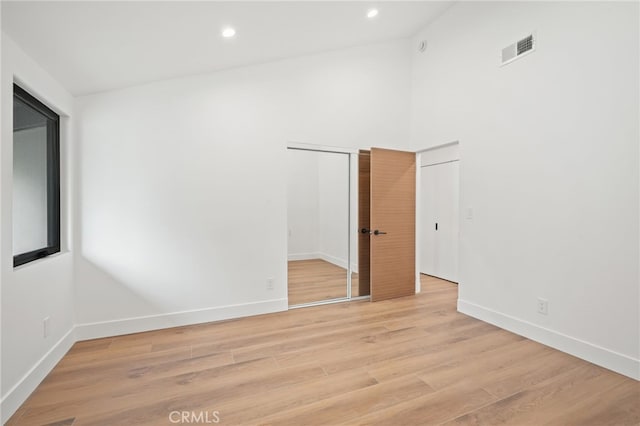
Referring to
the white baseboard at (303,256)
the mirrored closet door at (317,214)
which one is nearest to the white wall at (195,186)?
the mirrored closet door at (317,214)

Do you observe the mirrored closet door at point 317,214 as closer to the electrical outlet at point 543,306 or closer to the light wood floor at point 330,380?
the light wood floor at point 330,380

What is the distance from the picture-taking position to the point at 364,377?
2201 millimetres

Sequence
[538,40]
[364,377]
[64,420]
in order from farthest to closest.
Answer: [538,40] < [364,377] < [64,420]

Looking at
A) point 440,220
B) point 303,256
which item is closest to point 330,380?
point 440,220

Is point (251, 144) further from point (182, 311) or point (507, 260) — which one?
point (507, 260)

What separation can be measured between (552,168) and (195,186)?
3.45 m

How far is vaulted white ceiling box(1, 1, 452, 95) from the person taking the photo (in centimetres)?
181

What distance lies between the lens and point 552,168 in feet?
9.00

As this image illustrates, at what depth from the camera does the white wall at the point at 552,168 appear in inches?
90.9

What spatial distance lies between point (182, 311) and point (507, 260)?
342cm

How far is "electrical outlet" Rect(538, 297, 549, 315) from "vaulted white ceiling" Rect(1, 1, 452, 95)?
3.29 metres

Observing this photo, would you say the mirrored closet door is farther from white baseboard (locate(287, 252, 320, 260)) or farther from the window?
the window

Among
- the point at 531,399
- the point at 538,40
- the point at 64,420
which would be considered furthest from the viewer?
the point at 538,40

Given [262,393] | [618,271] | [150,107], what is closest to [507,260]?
[618,271]
